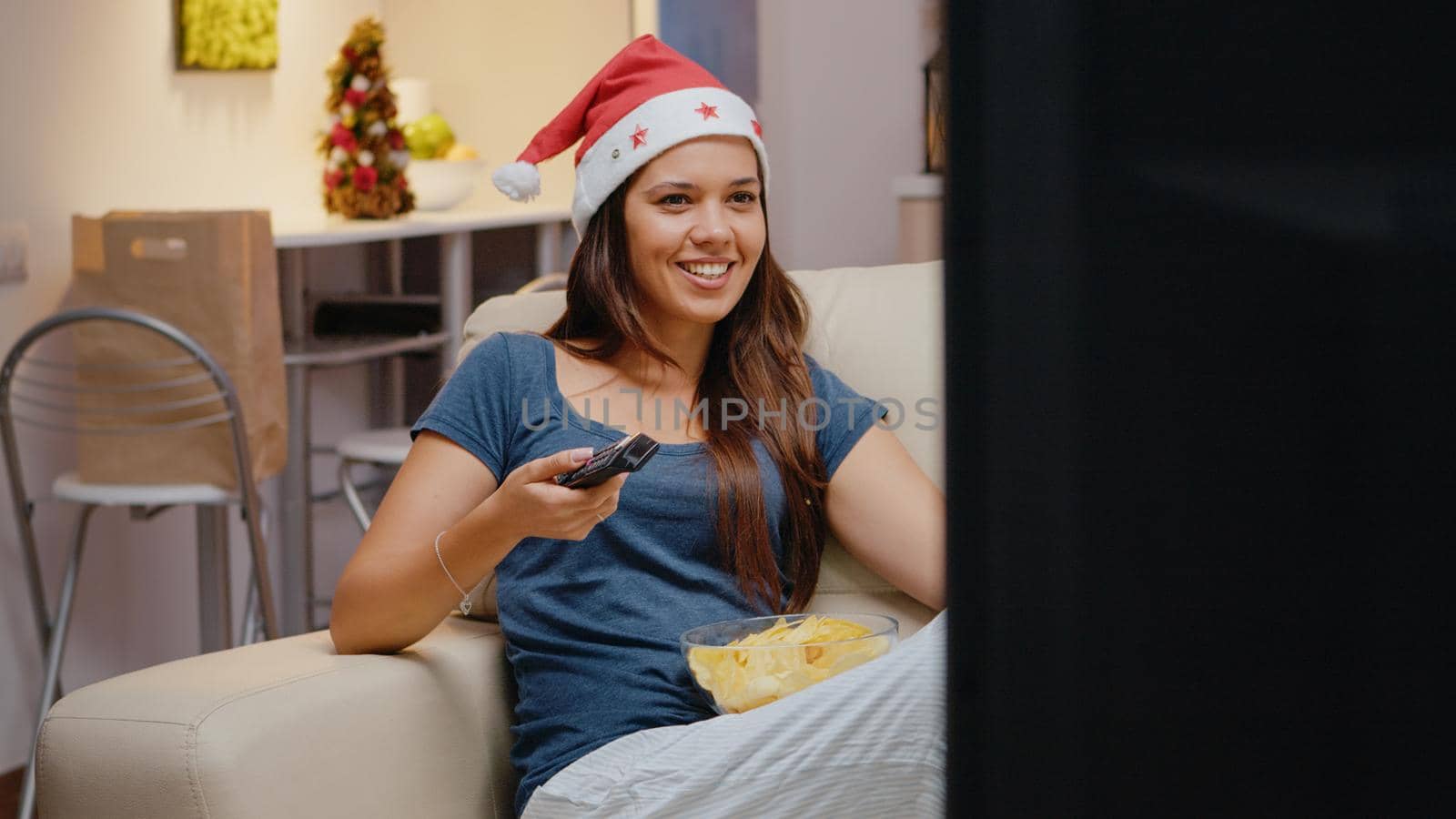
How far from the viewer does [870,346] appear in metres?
1.39

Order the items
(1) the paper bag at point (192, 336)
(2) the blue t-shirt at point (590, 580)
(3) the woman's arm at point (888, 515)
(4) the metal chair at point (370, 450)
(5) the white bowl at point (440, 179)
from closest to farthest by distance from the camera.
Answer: (2) the blue t-shirt at point (590, 580) → (3) the woman's arm at point (888, 515) → (1) the paper bag at point (192, 336) → (4) the metal chair at point (370, 450) → (5) the white bowl at point (440, 179)

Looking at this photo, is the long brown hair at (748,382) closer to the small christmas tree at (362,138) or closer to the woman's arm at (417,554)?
the woman's arm at (417,554)

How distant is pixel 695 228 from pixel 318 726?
52 centimetres

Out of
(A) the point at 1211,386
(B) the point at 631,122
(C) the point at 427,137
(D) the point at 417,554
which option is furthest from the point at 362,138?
(A) the point at 1211,386

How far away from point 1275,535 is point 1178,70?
53 millimetres

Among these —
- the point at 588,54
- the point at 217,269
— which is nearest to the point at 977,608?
the point at 217,269

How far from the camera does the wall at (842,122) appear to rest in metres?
3.22

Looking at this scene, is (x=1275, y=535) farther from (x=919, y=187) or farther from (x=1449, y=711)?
(x=919, y=187)

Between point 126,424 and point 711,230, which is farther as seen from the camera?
point 126,424

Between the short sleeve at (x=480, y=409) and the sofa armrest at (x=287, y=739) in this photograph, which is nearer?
the sofa armrest at (x=287, y=739)

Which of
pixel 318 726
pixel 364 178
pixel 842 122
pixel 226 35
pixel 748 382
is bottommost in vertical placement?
pixel 318 726

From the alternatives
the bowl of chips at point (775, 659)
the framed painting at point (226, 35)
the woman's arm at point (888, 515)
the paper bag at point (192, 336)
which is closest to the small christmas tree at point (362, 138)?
the framed painting at point (226, 35)

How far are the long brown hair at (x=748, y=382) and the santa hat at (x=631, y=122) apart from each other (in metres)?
0.03

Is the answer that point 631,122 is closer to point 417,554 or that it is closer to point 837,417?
point 837,417
